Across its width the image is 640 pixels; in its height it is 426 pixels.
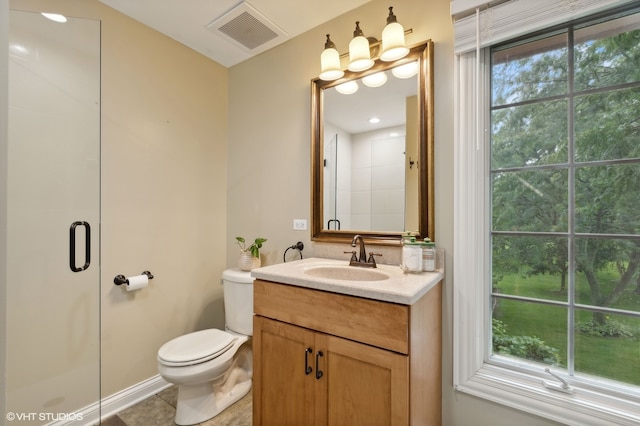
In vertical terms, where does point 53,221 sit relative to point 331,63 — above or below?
below

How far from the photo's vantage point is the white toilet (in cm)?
148

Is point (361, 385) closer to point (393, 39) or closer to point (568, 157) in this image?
point (568, 157)

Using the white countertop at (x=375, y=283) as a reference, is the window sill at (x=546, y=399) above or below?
below

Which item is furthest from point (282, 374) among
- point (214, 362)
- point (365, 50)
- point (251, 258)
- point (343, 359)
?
point (365, 50)

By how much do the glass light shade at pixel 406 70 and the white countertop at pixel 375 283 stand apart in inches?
41.2

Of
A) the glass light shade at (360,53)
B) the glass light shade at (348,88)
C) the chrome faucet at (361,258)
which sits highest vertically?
the glass light shade at (360,53)

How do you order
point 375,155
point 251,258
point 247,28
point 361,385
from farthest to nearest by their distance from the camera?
point 251,258
point 247,28
point 375,155
point 361,385

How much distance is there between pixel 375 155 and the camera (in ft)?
5.37

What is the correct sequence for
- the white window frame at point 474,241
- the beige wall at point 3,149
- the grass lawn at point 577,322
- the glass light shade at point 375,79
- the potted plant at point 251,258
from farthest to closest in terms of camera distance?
the potted plant at point 251,258 → the glass light shade at point 375,79 → the white window frame at point 474,241 → the grass lawn at point 577,322 → the beige wall at point 3,149

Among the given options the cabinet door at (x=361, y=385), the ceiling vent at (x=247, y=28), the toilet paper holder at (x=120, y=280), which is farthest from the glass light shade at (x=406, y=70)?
the toilet paper holder at (x=120, y=280)

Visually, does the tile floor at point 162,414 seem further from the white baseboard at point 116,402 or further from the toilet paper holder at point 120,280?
the toilet paper holder at point 120,280

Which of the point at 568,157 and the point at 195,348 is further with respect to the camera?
the point at 195,348

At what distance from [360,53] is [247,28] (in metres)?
0.86

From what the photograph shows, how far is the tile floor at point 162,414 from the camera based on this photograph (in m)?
1.59
